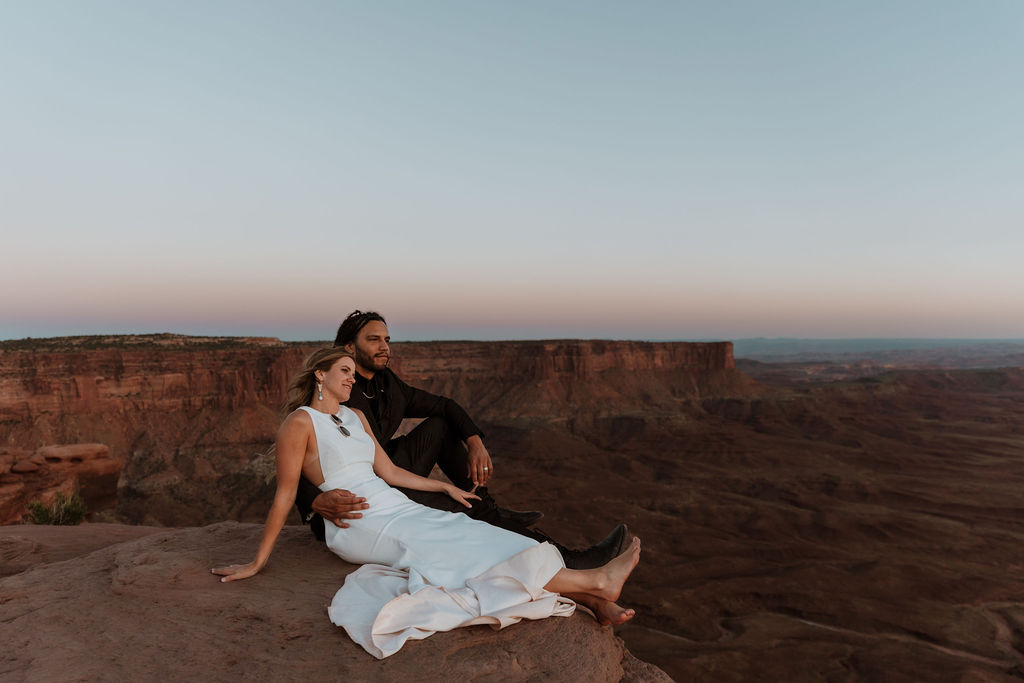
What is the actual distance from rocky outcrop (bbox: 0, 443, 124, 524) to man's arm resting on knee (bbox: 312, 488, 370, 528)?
51.9ft

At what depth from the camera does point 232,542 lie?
5.39 meters

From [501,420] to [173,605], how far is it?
55.4 m

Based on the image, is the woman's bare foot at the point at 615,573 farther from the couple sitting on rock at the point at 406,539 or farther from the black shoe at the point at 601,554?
the black shoe at the point at 601,554

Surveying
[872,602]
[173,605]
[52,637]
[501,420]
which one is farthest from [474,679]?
[501,420]

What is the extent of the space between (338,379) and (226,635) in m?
1.82

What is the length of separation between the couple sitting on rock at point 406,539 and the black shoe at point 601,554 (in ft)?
0.03

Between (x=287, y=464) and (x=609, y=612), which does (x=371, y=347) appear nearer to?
(x=287, y=464)

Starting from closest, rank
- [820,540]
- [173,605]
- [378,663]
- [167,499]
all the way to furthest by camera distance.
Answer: [378,663], [173,605], [820,540], [167,499]

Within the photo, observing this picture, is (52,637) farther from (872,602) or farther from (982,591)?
(982,591)

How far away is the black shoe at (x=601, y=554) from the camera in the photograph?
420cm

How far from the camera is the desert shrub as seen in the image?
45.1ft

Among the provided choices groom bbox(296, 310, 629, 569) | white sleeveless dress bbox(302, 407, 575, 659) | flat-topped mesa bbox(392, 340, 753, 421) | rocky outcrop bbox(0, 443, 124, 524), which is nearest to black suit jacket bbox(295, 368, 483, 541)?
groom bbox(296, 310, 629, 569)

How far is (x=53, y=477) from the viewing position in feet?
57.8

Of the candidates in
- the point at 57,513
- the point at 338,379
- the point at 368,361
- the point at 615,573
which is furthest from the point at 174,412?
the point at 615,573
